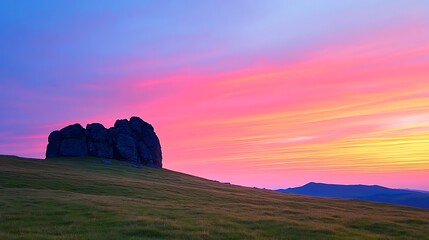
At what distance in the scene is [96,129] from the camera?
5153 inches

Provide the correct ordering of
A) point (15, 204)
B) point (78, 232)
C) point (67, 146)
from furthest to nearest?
point (67, 146), point (15, 204), point (78, 232)

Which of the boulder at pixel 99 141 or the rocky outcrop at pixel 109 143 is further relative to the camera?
the boulder at pixel 99 141

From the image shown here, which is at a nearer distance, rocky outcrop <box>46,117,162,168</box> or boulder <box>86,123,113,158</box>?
rocky outcrop <box>46,117,162,168</box>

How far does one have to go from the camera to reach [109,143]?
13050cm

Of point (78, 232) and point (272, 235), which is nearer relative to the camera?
point (78, 232)

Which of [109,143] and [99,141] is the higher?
[99,141]

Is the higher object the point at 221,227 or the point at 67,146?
the point at 67,146

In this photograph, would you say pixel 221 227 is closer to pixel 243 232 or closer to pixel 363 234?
pixel 243 232

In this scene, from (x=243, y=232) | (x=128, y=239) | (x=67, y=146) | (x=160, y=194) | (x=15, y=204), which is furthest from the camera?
(x=67, y=146)

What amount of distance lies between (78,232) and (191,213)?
44.2 ft

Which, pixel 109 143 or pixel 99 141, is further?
pixel 109 143

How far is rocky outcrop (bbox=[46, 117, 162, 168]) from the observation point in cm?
12275

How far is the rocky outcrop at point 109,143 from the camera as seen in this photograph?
403 ft

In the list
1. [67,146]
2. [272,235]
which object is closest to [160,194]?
[272,235]
